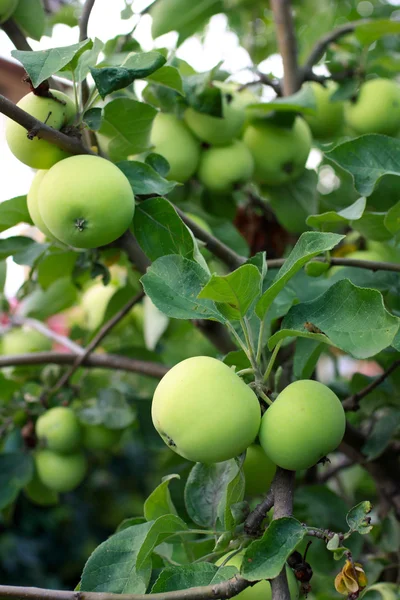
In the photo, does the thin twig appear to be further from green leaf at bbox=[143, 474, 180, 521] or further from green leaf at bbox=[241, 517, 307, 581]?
green leaf at bbox=[241, 517, 307, 581]

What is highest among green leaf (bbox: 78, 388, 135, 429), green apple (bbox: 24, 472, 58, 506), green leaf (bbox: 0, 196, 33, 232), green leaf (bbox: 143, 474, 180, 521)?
green leaf (bbox: 0, 196, 33, 232)

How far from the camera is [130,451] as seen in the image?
96.9 inches

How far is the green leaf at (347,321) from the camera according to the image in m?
A: 0.49

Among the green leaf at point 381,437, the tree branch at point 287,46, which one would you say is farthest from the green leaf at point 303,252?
the tree branch at point 287,46

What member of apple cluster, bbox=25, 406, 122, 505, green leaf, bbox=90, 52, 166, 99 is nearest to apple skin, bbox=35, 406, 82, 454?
apple cluster, bbox=25, 406, 122, 505

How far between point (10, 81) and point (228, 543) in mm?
1442

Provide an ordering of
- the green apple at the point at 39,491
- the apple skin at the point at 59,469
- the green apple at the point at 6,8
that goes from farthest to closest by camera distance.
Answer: the green apple at the point at 39,491 < the apple skin at the point at 59,469 < the green apple at the point at 6,8

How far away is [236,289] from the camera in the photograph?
1.69ft

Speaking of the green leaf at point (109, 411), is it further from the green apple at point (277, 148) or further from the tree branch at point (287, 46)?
the tree branch at point (287, 46)

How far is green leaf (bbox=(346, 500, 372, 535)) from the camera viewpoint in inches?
18.5

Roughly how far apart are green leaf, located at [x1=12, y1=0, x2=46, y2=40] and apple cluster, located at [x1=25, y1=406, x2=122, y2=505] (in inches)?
21.8

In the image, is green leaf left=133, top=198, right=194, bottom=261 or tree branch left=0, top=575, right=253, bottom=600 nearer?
tree branch left=0, top=575, right=253, bottom=600

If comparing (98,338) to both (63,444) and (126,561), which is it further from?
(126,561)

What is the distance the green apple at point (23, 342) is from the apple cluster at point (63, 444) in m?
0.24
